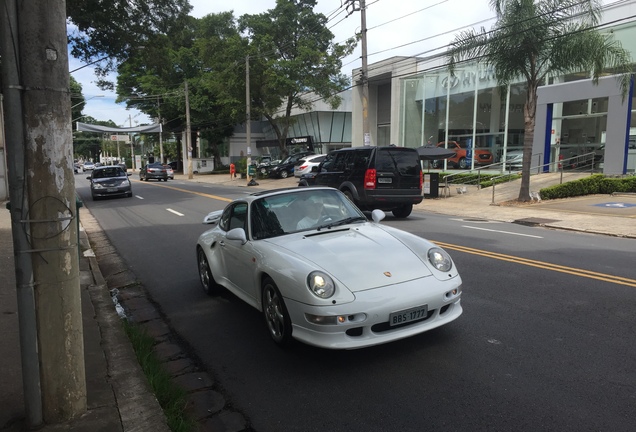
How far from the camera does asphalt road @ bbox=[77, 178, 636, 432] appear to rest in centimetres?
331

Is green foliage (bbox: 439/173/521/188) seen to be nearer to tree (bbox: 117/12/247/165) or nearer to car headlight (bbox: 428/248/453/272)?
tree (bbox: 117/12/247/165)

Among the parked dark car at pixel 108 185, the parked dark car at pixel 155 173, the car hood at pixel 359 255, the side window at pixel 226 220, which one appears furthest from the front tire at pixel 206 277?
the parked dark car at pixel 155 173

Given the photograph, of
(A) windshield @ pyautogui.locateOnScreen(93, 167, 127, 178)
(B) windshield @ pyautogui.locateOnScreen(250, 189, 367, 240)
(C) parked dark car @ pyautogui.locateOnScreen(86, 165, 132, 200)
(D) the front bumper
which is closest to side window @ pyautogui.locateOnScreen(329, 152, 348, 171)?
(B) windshield @ pyautogui.locateOnScreen(250, 189, 367, 240)

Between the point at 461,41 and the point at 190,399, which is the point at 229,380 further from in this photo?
the point at 461,41

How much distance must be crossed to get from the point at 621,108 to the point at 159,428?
22170 millimetres

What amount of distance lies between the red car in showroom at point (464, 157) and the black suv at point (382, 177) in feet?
48.4

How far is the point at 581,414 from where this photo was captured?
3.24 metres

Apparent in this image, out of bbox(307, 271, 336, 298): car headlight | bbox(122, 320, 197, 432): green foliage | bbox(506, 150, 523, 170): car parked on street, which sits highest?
bbox(506, 150, 523, 170): car parked on street

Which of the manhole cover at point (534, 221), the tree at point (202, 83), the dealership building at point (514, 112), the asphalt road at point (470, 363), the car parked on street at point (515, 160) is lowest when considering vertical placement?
the manhole cover at point (534, 221)

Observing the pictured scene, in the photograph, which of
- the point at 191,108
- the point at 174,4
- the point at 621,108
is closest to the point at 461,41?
the point at 621,108

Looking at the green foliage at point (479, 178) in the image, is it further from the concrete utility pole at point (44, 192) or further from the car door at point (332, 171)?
the concrete utility pole at point (44, 192)

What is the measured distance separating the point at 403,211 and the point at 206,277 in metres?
8.60

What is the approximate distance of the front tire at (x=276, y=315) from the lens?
434cm

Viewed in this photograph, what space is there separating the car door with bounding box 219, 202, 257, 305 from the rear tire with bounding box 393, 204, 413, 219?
27.9 feet
